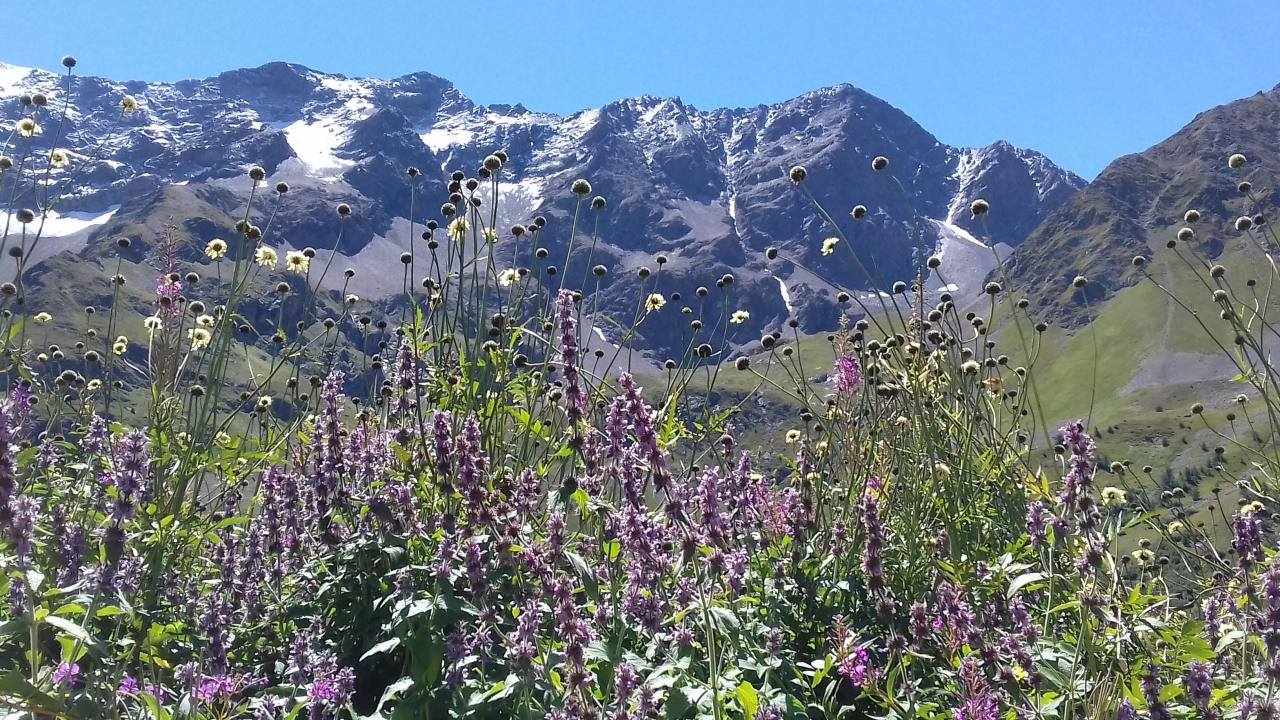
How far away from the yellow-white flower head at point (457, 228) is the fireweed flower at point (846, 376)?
3.14 metres

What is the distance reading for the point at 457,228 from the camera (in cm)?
745

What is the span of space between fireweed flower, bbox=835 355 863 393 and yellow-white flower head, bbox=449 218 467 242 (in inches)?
123

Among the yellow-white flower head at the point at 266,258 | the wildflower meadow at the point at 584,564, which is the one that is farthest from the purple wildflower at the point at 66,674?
the yellow-white flower head at the point at 266,258

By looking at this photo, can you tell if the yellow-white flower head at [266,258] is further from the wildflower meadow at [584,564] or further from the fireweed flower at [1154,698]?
the fireweed flower at [1154,698]

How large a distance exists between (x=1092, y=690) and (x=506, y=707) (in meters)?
2.17

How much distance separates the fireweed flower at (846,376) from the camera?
600 cm

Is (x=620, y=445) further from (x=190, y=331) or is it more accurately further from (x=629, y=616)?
(x=190, y=331)

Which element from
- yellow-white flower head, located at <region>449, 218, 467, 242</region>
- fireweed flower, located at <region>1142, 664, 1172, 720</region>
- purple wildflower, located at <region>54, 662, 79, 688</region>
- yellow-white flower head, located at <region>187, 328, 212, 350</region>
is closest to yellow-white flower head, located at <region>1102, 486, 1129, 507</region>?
fireweed flower, located at <region>1142, 664, 1172, 720</region>

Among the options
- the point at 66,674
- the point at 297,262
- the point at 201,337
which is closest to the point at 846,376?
the point at 66,674

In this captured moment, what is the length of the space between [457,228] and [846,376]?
3.43 m

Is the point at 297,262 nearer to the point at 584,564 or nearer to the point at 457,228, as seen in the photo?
the point at 457,228

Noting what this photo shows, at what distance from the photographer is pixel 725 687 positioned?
322 cm

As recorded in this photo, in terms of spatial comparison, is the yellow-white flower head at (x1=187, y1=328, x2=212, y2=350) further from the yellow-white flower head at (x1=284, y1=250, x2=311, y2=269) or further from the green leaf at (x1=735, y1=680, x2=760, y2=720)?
the green leaf at (x1=735, y1=680, x2=760, y2=720)

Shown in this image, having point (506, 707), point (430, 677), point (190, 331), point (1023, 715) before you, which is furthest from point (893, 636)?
point (190, 331)
